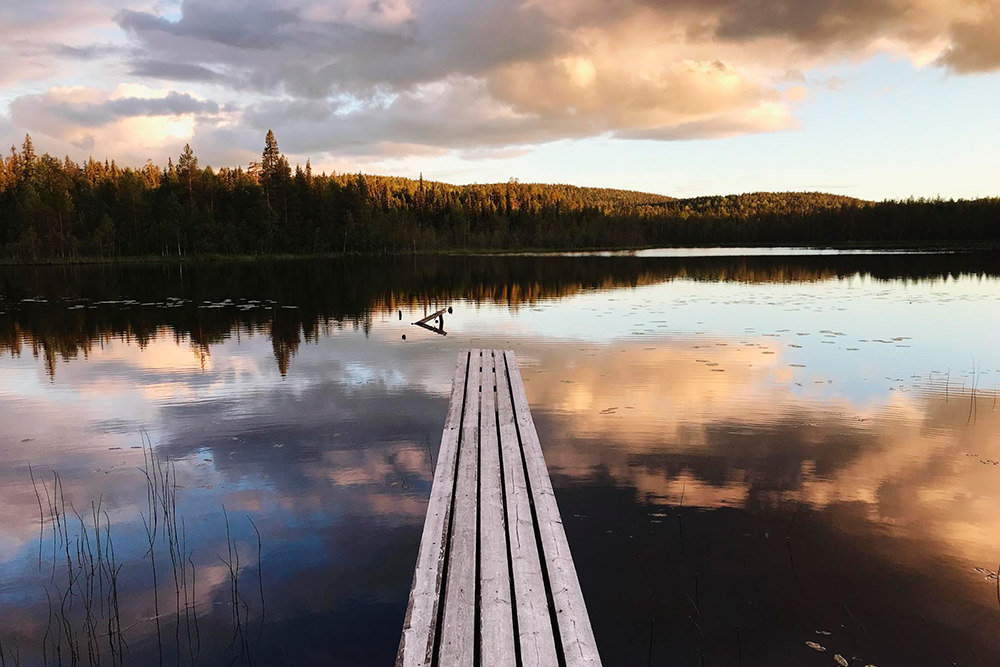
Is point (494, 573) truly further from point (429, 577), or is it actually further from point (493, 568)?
point (429, 577)

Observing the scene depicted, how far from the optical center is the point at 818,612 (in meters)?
6.46

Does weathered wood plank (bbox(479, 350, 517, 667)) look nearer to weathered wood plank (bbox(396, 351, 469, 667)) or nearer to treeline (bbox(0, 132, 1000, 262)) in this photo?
weathered wood plank (bbox(396, 351, 469, 667))

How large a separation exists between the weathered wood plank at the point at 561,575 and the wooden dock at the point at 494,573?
0.01 metres

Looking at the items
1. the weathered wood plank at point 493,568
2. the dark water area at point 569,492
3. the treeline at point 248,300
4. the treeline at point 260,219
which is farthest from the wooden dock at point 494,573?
the treeline at point 260,219

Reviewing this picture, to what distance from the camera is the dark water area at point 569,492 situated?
630 cm

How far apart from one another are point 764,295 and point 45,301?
46353mm

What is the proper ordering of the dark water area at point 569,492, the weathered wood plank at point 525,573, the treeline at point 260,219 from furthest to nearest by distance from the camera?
1. the treeline at point 260,219
2. the dark water area at point 569,492
3. the weathered wood plank at point 525,573

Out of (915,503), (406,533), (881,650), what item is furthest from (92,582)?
(915,503)

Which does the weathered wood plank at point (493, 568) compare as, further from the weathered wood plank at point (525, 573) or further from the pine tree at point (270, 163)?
the pine tree at point (270, 163)

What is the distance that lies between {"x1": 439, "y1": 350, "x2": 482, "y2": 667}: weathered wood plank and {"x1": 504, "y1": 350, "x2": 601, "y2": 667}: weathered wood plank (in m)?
0.76

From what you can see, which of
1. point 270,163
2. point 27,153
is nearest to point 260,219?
point 270,163

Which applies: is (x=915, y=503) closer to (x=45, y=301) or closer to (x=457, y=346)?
(x=457, y=346)

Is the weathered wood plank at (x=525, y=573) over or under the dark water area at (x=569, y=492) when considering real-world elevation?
over

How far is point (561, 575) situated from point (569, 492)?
3.38 meters
